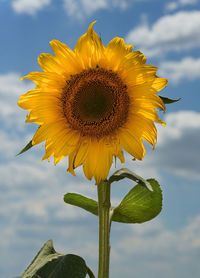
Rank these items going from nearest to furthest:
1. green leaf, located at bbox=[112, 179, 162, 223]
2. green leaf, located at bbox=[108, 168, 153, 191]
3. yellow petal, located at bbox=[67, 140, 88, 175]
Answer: green leaf, located at bbox=[108, 168, 153, 191], yellow petal, located at bbox=[67, 140, 88, 175], green leaf, located at bbox=[112, 179, 162, 223]

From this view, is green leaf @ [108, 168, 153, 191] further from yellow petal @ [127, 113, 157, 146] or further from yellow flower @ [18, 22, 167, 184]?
yellow petal @ [127, 113, 157, 146]

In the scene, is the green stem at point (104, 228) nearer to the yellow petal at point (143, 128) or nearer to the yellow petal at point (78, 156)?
the yellow petal at point (78, 156)

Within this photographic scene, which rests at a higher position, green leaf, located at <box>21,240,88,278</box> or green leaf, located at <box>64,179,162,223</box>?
green leaf, located at <box>64,179,162,223</box>

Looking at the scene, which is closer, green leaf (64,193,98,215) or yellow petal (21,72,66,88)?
yellow petal (21,72,66,88)

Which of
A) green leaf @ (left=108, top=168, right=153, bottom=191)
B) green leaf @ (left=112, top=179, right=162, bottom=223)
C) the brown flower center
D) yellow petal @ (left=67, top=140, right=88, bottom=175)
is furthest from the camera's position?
green leaf @ (left=112, top=179, right=162, bottom=223)

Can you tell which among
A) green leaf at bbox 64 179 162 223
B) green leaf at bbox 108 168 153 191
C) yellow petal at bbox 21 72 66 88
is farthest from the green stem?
yellow petal at bbox 21 72 66 88

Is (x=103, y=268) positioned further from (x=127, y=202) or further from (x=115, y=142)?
(x=115, y=142)
